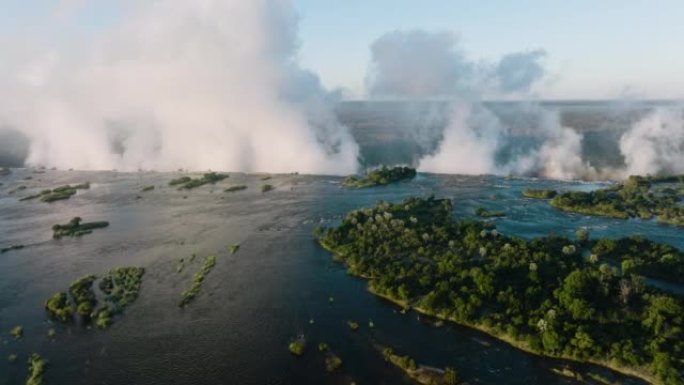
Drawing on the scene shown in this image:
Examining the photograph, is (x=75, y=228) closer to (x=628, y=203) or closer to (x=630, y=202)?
(x=628, y=203)

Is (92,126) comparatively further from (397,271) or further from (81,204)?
(397,271)

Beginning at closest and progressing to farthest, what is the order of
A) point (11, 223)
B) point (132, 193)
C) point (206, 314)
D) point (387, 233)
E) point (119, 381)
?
point (119, 381) → point (206, 314) → point (387, 233) → point (11, 223) → point (132, 193)

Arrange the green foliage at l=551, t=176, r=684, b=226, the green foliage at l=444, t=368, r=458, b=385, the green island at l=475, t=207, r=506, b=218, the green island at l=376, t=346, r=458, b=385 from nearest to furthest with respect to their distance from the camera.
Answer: the green foliage at l=444, t=368, r=458, b=385
the green island at l=376, t=346, r=458, b=385
the green foliage at l=551, t=176, r=684, b=226
the green island at l=475, t=207, r=506, b=218

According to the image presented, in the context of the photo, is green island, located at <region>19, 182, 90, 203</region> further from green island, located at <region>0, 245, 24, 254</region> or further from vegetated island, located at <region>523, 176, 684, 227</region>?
vegetated island, located at <region>523, 176, 684, 227</region>

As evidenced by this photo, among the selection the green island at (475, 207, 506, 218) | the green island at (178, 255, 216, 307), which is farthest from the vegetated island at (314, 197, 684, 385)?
the green island at (178, 255, 216, 307)

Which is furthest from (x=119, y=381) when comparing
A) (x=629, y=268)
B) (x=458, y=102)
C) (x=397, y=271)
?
(x=458, y=102)

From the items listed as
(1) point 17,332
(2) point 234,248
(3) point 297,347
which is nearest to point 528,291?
(3) point 297,347
